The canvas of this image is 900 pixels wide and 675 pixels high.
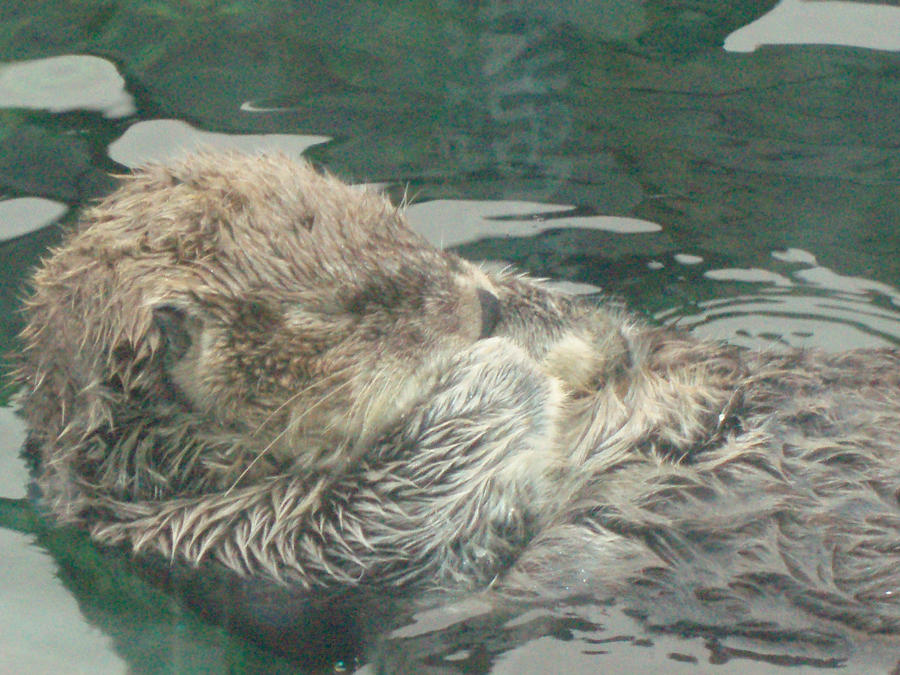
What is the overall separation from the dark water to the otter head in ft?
1.86

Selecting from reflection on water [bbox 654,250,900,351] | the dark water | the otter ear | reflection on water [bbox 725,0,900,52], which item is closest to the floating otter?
the otter ear

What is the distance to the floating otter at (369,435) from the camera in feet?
9.32

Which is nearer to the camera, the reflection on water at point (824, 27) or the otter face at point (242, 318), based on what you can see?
the otter face at point (242, 318)

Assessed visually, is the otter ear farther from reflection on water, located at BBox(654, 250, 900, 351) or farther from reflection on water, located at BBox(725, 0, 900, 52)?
reflection on water, located at BBox(725, 0, 900, 52)

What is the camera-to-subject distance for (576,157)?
5004 millimetres

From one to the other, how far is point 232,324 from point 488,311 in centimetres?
73

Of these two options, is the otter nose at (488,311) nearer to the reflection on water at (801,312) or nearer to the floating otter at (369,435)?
the floating otter at (369,435)

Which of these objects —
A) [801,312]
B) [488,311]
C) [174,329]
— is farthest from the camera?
[801,312]

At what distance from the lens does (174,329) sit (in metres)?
2.87

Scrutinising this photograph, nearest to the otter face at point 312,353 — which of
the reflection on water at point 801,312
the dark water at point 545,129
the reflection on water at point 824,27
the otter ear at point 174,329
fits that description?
the otter ear at point 174,329

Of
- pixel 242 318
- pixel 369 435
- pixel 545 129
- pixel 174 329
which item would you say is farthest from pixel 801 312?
pixel 174 329

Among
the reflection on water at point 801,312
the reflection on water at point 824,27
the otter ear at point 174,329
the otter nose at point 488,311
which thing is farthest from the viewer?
the reflection on water at point 824,27

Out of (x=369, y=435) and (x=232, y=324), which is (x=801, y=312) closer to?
(x=369, y=435)

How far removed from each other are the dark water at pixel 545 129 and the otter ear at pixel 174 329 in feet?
2.29
